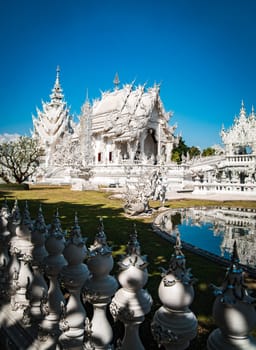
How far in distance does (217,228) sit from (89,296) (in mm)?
8572

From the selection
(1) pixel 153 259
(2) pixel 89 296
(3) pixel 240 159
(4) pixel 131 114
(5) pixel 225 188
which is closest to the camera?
(2) pixel 89 296

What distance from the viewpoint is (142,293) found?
6.86ft

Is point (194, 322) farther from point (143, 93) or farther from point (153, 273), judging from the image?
point (143, 93)

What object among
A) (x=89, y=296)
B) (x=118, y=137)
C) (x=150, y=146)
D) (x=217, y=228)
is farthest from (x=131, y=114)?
(x=89, y=296)

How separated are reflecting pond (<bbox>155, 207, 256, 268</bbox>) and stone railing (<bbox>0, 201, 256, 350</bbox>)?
14.8 ft

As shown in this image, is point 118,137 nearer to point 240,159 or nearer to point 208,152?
point 240,159

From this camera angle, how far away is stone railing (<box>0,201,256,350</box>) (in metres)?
1.51

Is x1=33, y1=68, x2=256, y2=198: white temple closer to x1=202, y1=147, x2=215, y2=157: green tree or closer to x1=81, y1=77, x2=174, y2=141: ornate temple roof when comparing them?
x1=81, y1=77, x2=174, y2=141: ornate temple roof

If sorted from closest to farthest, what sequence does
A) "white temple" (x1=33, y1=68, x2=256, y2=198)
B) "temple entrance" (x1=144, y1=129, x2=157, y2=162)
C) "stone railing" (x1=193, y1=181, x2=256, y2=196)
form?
1. "stone railing" (x1=193, y1=181, x2=256, y2=196)
2. "white temple" (x1=33, y1=68, x2=256, y2=198)
3. "temple entrance" (x1=144, y1=129, x2=157, y2=162)

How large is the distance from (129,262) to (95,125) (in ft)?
138

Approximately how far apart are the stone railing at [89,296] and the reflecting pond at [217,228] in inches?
178

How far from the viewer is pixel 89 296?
222cm

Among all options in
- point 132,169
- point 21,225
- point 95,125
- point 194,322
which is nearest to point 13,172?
point 132,169

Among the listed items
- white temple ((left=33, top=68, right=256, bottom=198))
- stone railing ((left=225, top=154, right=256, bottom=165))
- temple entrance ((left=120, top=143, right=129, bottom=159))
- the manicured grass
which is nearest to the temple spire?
white temple ((left=33, top=68, right=256, bottom=198))
